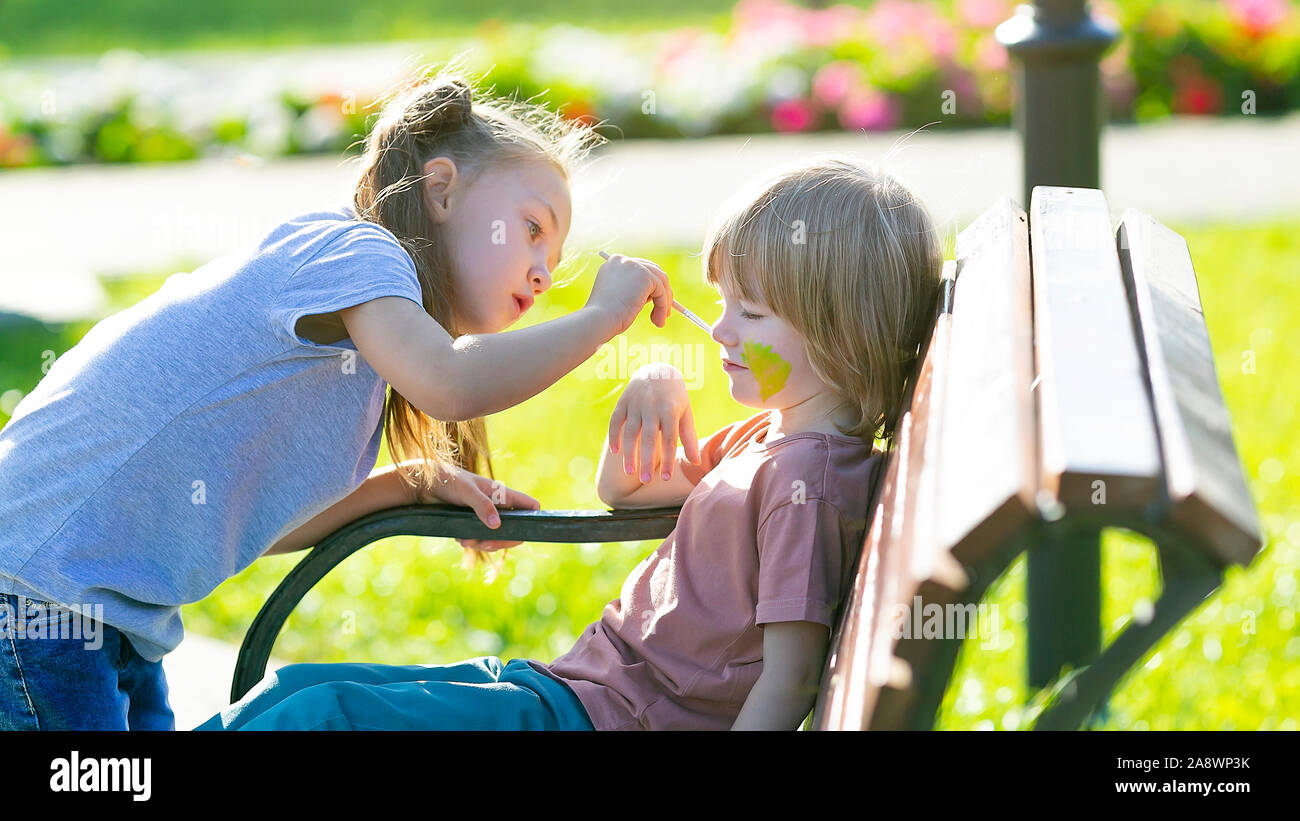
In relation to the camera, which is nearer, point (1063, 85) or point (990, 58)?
point (1063, 85)

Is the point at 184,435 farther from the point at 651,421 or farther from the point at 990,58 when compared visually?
the point at 990,58

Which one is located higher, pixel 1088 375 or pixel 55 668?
pixel 1088 375

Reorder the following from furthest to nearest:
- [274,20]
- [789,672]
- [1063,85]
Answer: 1. [274,20]
2. [1063,85]
3. [789,672]

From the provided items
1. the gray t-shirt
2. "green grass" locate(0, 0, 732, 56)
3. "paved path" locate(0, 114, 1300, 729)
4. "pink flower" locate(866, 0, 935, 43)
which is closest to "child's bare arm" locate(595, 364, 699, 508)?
the gray t-shirt

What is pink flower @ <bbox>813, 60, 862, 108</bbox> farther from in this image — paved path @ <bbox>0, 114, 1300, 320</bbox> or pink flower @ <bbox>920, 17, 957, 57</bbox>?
pink flower @ <bbox>920, 17, 957, 57</bbox>

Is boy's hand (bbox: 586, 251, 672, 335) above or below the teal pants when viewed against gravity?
above

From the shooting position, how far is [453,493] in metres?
2.17

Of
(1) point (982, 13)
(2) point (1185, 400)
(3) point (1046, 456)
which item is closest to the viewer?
(3) point (1046, 456)

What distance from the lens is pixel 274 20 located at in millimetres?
17781

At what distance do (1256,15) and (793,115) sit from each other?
122 inches

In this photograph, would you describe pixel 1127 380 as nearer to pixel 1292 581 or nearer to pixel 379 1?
pixel 1292 581

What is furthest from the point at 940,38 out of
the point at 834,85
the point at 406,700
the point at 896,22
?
the point at 406,700

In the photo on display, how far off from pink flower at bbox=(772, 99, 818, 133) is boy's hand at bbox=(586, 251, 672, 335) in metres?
6.95

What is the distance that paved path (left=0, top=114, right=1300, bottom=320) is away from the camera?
6.77 m
